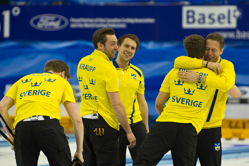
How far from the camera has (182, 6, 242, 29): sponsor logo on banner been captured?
960 cm

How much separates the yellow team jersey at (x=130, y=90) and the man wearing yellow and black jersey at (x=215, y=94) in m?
0.68

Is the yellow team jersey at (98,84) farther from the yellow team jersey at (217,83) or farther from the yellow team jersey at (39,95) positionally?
the yellow team jersey at (217,83)

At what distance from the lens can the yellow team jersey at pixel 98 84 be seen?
3.50m

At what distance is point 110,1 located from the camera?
9.98 meters

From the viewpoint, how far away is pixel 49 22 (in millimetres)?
9852

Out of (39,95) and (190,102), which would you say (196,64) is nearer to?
(190,102)

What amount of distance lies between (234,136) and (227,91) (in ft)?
20.4

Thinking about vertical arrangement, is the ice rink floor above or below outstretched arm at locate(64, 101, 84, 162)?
below

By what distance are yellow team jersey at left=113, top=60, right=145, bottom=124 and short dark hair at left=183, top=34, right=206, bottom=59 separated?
2.75 feet

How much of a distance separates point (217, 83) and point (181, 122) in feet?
1.70

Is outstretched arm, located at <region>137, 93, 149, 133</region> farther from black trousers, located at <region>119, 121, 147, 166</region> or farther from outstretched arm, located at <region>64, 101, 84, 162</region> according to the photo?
outstretched arm, located at <region>64, 101, 84, 162</region>

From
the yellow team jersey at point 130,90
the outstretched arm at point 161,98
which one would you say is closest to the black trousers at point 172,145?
the outstretched arm at point 161,98

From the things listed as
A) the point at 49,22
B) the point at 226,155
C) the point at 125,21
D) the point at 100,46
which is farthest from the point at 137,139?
the point at 49,22

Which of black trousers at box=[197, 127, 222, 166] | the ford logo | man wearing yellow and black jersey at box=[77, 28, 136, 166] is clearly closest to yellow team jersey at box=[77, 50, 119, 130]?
man wearing yellow and black jersey at box=[77, 28, 136, 166]
